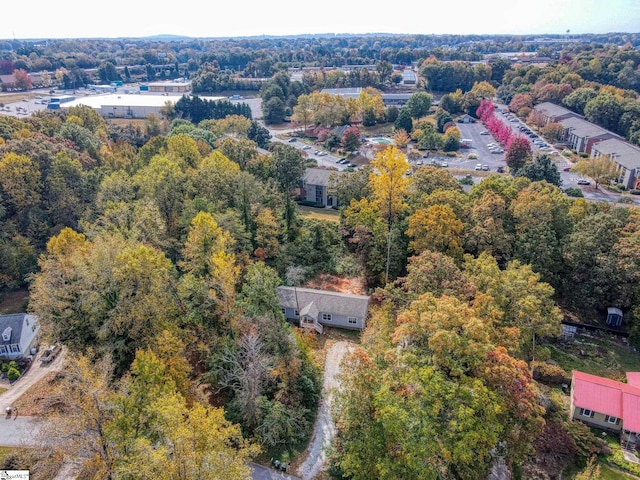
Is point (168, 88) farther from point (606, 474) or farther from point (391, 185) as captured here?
point (606, 474)

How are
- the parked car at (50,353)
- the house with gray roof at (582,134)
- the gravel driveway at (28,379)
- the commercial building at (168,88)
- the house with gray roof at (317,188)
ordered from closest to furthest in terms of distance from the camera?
the gravel driveway at (28,379) < the parked car at (50,353) < the house with gray roof at (317,188) < the house with gray roof at (582,134) < the commercial building at (168,88)

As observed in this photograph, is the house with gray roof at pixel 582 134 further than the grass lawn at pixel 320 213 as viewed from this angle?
Yes

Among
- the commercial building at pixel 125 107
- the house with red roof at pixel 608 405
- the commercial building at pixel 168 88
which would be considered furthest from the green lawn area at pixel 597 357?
the commercial building at pixel 168 88

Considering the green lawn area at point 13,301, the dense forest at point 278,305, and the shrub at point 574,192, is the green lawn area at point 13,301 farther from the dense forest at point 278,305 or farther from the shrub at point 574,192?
the shrub at point 574,192

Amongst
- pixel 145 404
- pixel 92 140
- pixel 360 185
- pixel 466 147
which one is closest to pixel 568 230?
pixel 360 185

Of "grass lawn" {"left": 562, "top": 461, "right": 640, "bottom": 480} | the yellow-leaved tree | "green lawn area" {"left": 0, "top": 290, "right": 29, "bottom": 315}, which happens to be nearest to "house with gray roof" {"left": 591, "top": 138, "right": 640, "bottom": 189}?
the yellow-leaved tree
